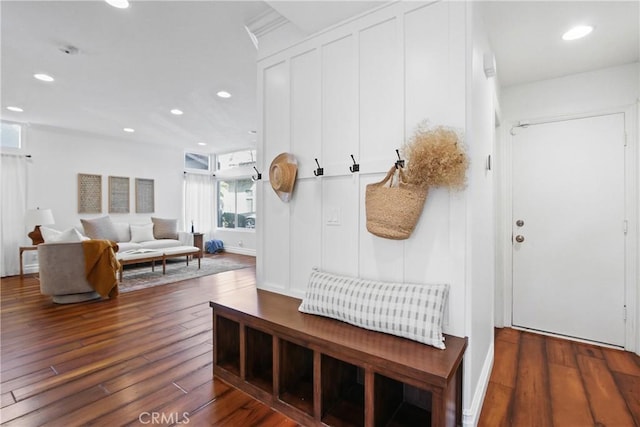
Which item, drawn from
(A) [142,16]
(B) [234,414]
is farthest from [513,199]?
(A) [142,16]

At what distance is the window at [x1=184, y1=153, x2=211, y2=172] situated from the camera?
25.4 ft

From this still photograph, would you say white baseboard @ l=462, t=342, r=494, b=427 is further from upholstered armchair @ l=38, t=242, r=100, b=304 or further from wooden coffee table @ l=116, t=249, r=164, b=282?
wooden coffee table @ l=116, t=249, r=164, b=282

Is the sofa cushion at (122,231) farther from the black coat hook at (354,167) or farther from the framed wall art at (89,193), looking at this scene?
the black coat hook at (354,167)

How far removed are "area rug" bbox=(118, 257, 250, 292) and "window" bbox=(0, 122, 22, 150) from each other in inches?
106

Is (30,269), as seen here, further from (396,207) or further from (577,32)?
(577,32)

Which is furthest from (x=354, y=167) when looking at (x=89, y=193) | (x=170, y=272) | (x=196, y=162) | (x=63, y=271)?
(x=196, y=162)

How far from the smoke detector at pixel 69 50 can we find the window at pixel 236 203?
4753mm

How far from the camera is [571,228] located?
2.80m

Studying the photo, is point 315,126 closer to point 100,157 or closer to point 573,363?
point 573,363

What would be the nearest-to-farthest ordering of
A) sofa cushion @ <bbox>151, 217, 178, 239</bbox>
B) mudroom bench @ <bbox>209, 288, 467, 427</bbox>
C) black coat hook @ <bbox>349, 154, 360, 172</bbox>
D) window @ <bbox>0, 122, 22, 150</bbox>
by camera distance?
mudroom bench @ <bbox>209, 288, 467, 427</bbox>
black coat hook @ <bbox>349, 154, 360, 172</bbox>
window @ <bbox>0, 122, 22, 150</bbox>
sofa cushion @ <bbox>151, 217, 178, 239</bbox>

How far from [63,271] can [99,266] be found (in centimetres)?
34

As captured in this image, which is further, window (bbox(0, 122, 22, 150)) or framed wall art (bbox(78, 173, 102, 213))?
framed wall art (bbox(78, 173, 102, 213))

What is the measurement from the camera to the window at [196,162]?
775 centimetres

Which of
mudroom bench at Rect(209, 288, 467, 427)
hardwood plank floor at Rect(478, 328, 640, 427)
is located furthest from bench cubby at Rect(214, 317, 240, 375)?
hardwood plank floor at Rect(478, 328, 640, 427)
